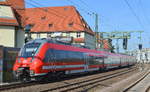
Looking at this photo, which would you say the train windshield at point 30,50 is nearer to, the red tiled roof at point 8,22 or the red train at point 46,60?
the red train at point 46,60

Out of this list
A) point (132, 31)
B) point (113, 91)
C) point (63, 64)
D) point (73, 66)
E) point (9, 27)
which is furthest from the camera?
point (132, 31)

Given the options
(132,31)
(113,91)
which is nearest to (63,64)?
(113,91)

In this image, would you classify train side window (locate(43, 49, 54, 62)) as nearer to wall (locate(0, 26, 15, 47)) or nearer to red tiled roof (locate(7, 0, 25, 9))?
wall (locate(0, 26, 15, 47))

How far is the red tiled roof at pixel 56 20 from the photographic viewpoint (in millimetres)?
73375

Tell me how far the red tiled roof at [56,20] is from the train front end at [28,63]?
51.2 m

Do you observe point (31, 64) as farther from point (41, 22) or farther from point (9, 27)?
point (41, 22)

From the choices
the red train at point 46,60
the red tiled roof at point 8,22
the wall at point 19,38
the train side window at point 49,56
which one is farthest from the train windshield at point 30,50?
the wall at point 19,38

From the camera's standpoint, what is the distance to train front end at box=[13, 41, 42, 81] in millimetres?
20036

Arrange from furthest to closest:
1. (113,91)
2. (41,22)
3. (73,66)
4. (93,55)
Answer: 1. (41,22)
2. (93,55)
3. (73,66)
4. (113,91)

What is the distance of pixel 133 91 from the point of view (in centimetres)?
1808

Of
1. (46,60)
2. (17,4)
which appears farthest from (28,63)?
(17,4)

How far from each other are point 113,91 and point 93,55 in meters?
16.4

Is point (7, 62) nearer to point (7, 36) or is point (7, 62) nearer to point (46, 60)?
point (46, 60)

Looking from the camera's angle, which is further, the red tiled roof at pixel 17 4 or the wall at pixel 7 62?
the red tiled roof at pixel 17 4
